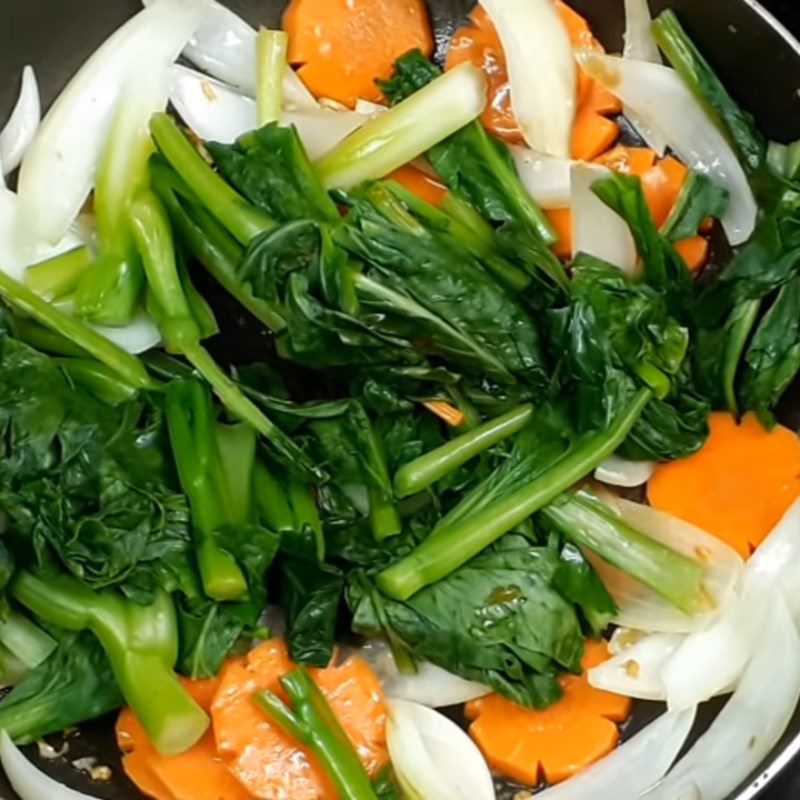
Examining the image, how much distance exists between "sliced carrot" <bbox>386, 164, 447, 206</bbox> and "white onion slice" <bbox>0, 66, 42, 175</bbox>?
526 mm

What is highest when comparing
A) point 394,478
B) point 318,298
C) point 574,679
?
point 318,298

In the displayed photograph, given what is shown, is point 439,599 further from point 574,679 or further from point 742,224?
point 742,224

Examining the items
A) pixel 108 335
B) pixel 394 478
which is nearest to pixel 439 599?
pixel 394 478

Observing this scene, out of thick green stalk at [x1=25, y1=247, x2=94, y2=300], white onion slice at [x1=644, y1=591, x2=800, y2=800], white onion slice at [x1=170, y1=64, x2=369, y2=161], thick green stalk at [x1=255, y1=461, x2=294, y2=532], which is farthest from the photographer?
white onion slice at [x1=170, y1=64, x2=369, y2=161]

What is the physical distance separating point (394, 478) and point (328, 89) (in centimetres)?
60

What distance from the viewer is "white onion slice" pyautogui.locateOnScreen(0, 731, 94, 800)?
5.03 ft

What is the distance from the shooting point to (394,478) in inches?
62.6

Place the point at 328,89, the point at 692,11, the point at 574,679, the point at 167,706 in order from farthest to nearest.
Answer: the point at 328,89 → the point at 692,11 → the point at 574,679 → the point at 167,706

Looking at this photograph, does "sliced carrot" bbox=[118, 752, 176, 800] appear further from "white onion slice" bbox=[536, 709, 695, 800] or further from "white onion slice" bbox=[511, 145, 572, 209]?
"white onion slice" bbox=[511, 145, 572, 209]

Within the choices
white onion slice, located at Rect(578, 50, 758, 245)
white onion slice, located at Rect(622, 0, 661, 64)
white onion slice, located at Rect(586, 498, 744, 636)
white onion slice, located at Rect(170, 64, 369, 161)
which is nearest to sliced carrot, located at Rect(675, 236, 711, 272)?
white onion slice, located at Rect(578, 50, 758, 245)

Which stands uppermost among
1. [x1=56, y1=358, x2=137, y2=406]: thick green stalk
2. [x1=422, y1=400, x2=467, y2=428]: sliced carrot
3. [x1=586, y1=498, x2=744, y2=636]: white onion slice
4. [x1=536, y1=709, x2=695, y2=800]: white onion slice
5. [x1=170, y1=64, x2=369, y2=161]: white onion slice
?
[x1=170, y1=64, x2=369, y2=161]: white onion slice

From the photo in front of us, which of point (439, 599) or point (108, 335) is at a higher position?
point (108, 335)

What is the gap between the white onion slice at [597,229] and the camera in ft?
5.42

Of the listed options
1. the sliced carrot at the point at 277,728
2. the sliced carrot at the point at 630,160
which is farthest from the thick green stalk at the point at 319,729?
the sliced carrot at the point at 630,160
